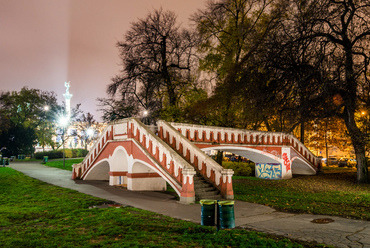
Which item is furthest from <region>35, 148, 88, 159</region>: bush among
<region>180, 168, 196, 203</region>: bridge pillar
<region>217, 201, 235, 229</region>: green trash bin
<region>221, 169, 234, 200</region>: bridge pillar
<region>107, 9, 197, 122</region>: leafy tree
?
<region>217, 201, 235, 229</region>: green trash bin

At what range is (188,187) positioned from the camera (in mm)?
13664

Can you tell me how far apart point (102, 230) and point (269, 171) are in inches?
792

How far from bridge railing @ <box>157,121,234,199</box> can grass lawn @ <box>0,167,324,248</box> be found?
4.41 meters

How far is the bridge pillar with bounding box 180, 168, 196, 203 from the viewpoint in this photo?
13594 mm

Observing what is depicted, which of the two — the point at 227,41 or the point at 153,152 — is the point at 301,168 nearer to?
the point at 227,41

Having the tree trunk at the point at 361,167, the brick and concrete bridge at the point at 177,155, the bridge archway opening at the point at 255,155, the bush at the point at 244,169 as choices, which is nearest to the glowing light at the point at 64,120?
the brick and concrete bridge at the point at 177,155

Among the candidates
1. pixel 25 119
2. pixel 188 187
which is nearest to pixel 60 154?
pixel 25 119

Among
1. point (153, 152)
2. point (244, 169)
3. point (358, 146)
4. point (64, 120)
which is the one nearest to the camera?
point (153, 152)

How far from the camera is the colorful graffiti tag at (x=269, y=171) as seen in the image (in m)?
26.1

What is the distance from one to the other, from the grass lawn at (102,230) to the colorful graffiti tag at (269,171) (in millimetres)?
16909

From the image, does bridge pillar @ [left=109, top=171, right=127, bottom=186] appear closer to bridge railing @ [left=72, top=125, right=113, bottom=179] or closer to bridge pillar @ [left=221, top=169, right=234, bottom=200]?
bridge railing @ [left=72, top=125, right=113, bottom=179]

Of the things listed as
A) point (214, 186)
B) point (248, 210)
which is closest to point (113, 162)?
point (214, 186)

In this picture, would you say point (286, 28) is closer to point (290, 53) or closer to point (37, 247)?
point (290, 53)

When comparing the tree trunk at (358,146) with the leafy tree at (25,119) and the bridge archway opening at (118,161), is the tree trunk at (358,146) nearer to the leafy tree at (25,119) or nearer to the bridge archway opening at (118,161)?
the bridge archway opening at (118,161)
